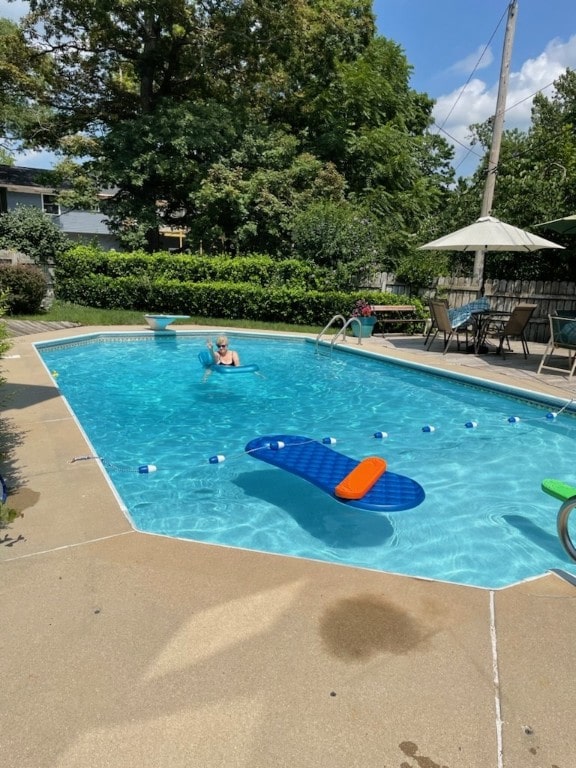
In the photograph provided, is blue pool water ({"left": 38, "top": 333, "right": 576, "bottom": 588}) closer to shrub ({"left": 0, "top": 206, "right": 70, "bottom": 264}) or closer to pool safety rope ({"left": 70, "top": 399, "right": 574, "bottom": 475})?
pool safety rope ({"left": 70, "top": 399, "right": 574, "bottom": 475})

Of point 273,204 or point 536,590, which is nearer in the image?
point 536,590

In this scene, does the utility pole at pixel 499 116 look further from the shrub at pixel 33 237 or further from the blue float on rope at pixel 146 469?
the shrub at pixel 33 237

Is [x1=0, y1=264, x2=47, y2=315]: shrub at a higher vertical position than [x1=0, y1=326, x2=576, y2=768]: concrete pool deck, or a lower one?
higher

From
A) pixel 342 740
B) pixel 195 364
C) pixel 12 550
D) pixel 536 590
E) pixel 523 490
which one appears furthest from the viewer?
pixel 195 364

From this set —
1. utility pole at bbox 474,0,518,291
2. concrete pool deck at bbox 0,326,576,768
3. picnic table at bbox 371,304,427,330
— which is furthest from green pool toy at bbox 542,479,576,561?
utility pole at bbox 474,0,518,291

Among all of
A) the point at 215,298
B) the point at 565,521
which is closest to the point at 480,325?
the point at 215,298

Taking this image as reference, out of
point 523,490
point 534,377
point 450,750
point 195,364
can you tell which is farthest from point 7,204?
point 450,750

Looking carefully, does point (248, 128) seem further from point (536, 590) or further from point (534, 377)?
point (536, 590)

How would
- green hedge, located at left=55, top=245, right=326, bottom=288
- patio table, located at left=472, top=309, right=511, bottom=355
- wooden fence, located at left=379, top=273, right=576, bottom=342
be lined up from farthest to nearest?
green hedge, located at left=55, top=245, right=326, bottom=288 → wooden fence, located at left=379, top=273, right=576, bottom=342 → patio table, located at left=472, top=309, right=511, bottom=355

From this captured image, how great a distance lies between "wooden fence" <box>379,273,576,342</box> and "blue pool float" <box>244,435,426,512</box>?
10.4 metres

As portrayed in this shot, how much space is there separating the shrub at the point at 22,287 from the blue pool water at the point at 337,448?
3492mm

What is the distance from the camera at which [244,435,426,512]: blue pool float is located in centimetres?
372

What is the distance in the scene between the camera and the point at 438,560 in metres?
3.91

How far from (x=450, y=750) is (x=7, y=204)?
105ft
